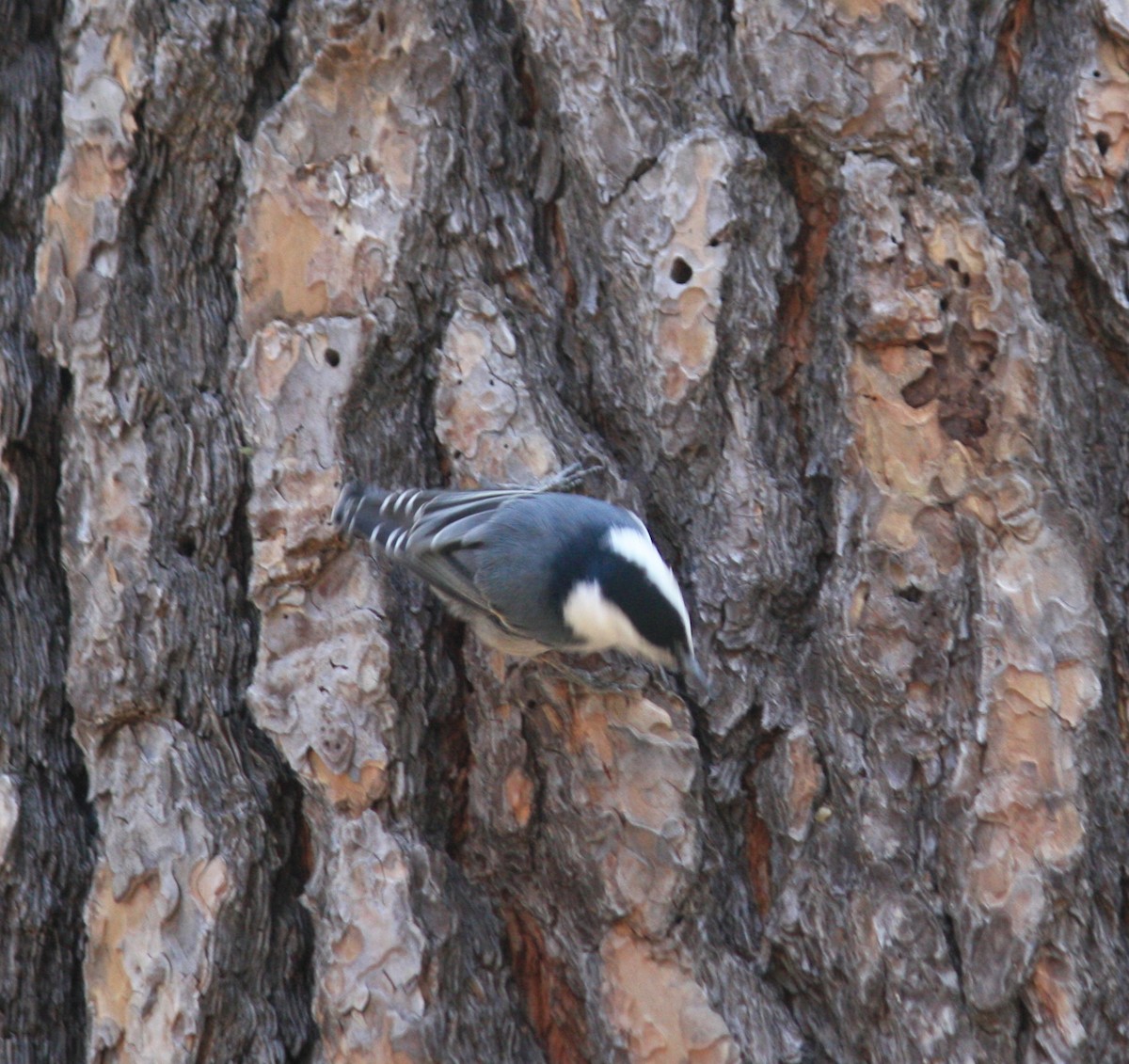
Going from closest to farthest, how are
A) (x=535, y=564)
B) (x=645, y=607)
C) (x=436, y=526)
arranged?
1. (x=645, y=607)
2. (x=436, y=526)
3. (x=535, y=564)

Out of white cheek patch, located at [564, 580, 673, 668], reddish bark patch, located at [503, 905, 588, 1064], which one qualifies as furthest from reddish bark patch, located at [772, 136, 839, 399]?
reddish bark patch, located at [503, 905, 588, 1064]

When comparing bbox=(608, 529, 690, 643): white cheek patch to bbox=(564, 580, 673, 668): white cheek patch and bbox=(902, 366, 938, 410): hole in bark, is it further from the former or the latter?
bbox=(902, 366, 938, 410): hole in bark

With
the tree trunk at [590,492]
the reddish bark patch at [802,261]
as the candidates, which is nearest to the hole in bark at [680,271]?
the tree trunk at [590,492]

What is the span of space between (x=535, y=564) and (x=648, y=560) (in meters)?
0.29

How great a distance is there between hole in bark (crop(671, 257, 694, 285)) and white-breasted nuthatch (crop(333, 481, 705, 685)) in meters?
0.36

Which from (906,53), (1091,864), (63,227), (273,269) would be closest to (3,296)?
(63,227)

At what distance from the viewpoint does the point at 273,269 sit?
1.98 m

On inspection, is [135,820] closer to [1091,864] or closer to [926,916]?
[926,916]

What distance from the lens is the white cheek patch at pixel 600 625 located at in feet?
5.91

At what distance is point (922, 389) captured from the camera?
184 centimetres

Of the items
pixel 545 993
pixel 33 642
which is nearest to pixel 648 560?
pixel 545 993

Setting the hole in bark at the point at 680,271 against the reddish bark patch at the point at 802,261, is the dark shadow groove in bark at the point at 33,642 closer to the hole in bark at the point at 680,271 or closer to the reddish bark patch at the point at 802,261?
the hole in bark at the point at 680,271

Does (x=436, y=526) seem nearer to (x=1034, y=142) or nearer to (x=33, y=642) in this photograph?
(x=33, y=642)

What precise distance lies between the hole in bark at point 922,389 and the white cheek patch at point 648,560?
0.44 metres
